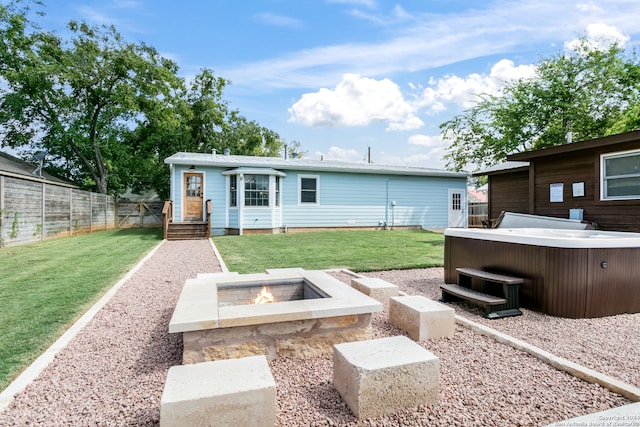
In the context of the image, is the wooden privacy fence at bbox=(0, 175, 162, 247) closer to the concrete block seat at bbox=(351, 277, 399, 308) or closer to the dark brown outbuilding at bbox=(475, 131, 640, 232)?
the concrete block seat at bbox=(351, 277, 399, 308)

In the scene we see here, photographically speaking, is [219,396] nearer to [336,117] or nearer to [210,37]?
[210,37]

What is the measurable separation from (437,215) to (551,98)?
10.8 m

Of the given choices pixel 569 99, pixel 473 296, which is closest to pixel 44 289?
pixel 473 296

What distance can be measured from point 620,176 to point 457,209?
30.6ft

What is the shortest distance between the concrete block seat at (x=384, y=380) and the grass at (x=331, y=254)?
12.8 feet

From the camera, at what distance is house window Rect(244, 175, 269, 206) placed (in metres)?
12.3

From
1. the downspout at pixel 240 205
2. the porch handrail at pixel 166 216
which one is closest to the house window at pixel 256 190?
the downspout at pixel 240 205

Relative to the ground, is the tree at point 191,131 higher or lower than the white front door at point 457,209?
higher

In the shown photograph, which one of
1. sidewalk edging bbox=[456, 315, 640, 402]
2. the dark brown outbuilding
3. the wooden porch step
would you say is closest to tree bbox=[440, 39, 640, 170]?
the dark brown outbuilding

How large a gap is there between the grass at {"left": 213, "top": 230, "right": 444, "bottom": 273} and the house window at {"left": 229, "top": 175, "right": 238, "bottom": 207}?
2355 mm

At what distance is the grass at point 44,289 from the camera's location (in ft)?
9.05

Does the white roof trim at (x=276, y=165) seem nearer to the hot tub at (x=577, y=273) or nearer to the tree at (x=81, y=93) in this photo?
the tree at (x=81, y=93)

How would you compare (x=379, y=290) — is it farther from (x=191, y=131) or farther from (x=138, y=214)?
(x=191, y=131)

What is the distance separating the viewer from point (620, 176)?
6668 mm
